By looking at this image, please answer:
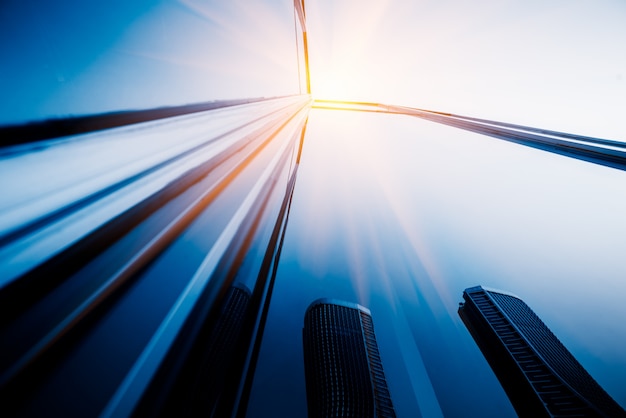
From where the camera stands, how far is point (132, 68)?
557 millimetres

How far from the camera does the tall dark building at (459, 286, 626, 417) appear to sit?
1.12m

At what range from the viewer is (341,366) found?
0.92 m

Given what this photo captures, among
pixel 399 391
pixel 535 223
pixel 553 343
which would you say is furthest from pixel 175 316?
pixel 535 223

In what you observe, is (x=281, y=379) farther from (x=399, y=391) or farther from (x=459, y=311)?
(x=459, y=311)

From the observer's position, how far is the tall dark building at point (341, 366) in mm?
835

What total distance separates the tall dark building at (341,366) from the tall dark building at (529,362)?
2.45 ft

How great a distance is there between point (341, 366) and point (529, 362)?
1.07 meters

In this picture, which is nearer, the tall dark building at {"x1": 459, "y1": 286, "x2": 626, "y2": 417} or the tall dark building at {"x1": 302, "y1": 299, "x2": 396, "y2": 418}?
the tall dark building at {"x1": 302, "y1": 299, "x2": 396, "y2": 418}

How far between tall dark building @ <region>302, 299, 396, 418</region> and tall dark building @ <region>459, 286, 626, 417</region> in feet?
2.45

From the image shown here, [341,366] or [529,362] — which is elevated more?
[341,366]

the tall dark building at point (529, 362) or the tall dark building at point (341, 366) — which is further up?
the tall dark building at point (341, 366)

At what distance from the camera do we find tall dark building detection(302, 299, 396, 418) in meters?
0.84

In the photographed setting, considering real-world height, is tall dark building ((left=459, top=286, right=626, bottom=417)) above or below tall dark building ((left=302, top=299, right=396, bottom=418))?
below

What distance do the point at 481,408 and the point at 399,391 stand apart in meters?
0.42
